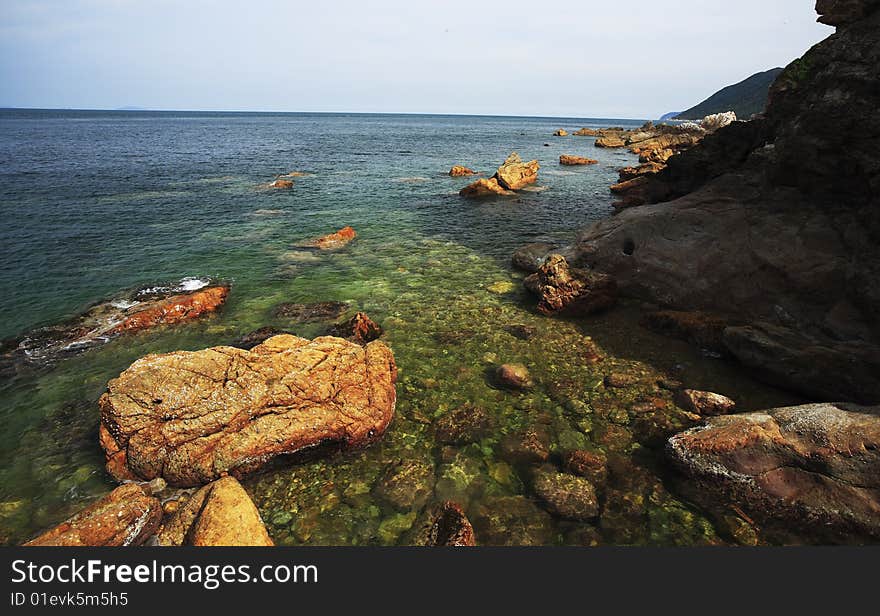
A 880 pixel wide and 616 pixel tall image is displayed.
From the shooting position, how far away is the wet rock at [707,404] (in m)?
10.7

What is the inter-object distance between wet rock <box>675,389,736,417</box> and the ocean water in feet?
3.11

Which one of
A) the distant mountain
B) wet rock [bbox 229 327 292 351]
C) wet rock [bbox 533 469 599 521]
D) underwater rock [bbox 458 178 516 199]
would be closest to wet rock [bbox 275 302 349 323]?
wet rock [bbox 229 327 292 351]

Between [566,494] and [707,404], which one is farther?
[707,404]

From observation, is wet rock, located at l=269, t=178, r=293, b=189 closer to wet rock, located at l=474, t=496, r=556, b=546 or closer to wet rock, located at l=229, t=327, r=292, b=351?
wet rock, located at l=229, t=327, r=292, b=351

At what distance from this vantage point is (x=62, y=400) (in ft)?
38.1

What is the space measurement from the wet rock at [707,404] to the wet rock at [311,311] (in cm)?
1243

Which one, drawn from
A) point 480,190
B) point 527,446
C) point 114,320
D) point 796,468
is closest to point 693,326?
point 796,468

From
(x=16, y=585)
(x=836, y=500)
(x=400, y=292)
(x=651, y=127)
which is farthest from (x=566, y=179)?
(x=651, y=127)

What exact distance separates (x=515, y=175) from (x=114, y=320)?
3815 centimetres

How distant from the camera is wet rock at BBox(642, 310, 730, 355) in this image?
13508mm

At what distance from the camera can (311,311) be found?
16953 millimetres

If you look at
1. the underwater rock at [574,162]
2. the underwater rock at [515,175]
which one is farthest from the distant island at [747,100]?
the underwater rock at [515,175]

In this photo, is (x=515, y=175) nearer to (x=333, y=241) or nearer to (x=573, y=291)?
(x=333, y=241)

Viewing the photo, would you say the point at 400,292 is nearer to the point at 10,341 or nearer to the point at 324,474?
the point at 324,474
